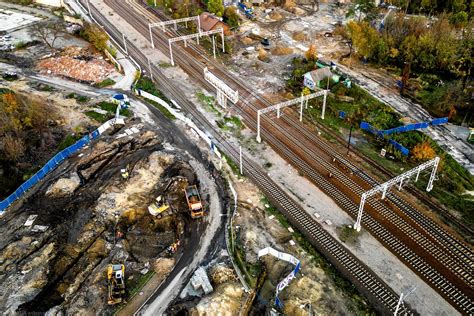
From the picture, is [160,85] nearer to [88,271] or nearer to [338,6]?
[88,271]

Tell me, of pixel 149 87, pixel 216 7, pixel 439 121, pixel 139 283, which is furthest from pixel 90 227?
pixel 216 7

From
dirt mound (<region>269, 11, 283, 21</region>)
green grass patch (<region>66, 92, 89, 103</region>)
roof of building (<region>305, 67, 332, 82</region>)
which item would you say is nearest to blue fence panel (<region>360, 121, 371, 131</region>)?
roof of building (<region>305, 67, 332, 82</region>)

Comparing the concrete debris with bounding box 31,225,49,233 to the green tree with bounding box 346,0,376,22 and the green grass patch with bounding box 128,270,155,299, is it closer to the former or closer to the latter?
the green grass patch with bounding box 128,270,155,299

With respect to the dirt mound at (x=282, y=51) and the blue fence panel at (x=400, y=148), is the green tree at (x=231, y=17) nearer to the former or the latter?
the dirt mound at (x=282, y=51)

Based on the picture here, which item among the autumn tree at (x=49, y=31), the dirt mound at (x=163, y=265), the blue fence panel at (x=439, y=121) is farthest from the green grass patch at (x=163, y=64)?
the blue fence panel at (x=439, y=121)

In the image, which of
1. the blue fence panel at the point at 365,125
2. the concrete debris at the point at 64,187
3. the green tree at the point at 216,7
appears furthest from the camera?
the green tree at the point at 216,7

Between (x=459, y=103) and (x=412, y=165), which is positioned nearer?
(x=412, y=165)

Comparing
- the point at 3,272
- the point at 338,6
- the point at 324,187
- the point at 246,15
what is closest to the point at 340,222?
the point at 324,187
